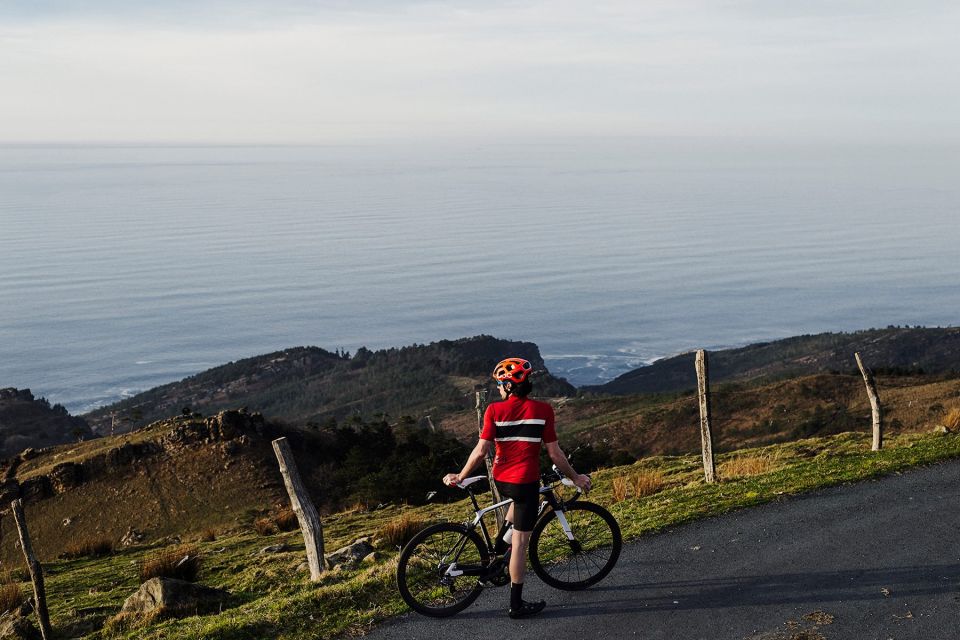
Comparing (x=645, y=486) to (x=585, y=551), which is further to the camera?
(x=645, y=486)

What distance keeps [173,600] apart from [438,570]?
4.66 metres

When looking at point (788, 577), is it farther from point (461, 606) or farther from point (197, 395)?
point (197, 395)

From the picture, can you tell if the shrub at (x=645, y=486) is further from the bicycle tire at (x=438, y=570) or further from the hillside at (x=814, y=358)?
the hillside at (x=814, y=358)

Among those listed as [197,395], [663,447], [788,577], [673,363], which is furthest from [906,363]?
[788,577]

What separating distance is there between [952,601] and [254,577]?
1216 cm

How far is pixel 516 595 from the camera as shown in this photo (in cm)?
859

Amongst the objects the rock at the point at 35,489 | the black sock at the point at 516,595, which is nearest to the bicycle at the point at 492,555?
the black sock at the point at 516,595

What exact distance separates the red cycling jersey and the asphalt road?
5.30 ft

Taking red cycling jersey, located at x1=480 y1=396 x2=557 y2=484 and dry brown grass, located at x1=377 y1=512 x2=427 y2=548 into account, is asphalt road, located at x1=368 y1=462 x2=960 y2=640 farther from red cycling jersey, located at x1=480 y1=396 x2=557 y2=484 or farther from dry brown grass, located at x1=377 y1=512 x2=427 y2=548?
dry brown grass, located at x1=377 y1=512 x2=427 y2=548

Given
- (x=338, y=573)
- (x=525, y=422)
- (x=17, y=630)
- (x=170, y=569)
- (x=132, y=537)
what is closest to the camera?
(x=525, y=422)

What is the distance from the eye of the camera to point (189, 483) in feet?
115

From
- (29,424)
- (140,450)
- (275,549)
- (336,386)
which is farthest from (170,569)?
(336,386)

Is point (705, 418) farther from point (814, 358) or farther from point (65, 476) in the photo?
point (814, 358)

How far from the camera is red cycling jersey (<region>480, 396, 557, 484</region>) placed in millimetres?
8047
